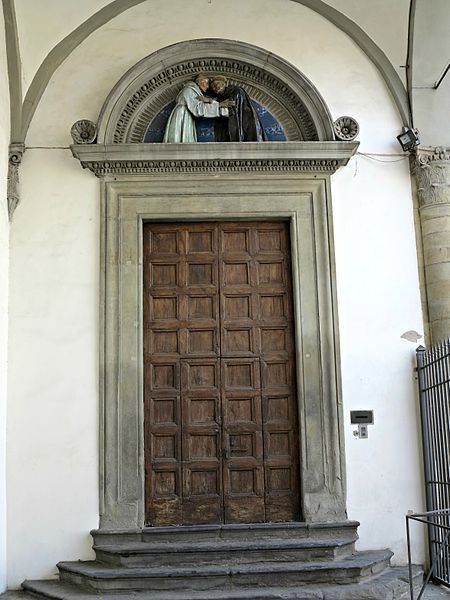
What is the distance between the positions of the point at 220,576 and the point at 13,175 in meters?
4.06

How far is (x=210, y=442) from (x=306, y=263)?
1.88 metres

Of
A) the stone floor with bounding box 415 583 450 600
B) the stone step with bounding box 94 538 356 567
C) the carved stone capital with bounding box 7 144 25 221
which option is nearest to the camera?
the stone floor with bounding box 415 583 450 600

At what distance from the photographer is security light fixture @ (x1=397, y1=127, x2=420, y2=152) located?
25.3ft

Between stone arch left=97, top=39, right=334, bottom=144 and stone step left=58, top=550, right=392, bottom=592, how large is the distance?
152 inches

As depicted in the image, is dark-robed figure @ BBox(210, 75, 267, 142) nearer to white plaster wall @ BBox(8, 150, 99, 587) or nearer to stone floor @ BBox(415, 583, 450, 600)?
white plaster wall @ BBox(8, 150, 99, 587)

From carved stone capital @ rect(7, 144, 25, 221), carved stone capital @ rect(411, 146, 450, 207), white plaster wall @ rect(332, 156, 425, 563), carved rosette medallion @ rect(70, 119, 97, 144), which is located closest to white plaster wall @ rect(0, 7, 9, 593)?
carved stone capital @ rect(7, 144, 25, 221)

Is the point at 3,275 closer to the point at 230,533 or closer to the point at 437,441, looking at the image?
the point at 230,533

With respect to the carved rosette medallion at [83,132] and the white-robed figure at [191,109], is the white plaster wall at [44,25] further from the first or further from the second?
the white-robed figure at [191,109]

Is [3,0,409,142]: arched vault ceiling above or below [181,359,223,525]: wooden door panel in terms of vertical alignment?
above

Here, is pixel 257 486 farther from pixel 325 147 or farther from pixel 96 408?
pixel 325 147

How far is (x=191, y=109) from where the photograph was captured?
7.89m

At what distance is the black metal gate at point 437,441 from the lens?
22.2 ft

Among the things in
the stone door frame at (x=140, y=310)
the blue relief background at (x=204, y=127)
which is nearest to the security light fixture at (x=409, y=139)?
the stone door frame at (x=140, y=310)

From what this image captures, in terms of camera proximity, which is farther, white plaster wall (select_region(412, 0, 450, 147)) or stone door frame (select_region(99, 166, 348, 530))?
white plaster wall (select_region(412, 0, 450, 147))
